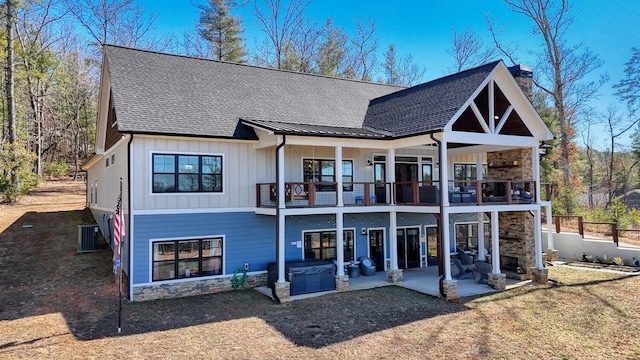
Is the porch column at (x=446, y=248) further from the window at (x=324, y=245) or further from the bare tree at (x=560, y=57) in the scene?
the bare tree at (x=560, y=57)

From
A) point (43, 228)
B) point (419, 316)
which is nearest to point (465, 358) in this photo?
point (419, 316)

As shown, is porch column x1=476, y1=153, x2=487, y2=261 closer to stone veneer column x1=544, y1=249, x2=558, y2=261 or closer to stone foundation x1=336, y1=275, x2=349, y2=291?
stone veneer column x1=544, y1=249, x2=558, y2=261

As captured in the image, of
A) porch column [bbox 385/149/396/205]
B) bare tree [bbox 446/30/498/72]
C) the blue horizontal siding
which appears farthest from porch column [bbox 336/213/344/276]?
bare tree [bbox 446/30/498/72]

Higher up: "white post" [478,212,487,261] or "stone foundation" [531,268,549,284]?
"white post" [478,212,487,261]

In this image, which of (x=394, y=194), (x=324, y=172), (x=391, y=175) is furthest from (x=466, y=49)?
(x=324, y=172)

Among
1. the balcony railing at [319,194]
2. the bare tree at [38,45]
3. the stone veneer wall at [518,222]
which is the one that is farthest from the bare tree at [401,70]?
the bare tree at [38,45]

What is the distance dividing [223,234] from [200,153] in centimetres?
271

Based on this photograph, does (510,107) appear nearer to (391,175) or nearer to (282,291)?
(391,175)

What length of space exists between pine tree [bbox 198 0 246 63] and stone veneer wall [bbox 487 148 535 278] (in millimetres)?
24187

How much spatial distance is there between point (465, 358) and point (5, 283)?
13472mm

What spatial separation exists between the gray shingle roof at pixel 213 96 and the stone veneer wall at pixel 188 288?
4583 millimetres

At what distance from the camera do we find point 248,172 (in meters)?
13.5

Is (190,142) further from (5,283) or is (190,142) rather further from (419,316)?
(419,316)

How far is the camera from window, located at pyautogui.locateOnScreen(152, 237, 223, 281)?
39.3 feet
